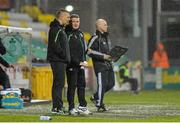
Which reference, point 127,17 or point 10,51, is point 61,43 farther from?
point 127,17

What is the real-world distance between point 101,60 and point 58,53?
210cm

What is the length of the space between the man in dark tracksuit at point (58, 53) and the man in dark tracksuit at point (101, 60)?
5.93 feet

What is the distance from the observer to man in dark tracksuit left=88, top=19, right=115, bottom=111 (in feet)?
51.3

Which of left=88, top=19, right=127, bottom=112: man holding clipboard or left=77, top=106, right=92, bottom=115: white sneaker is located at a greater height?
left=88, top=19, right=127, bottom=112: man holding clipboard

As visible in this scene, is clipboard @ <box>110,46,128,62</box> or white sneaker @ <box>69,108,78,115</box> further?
clipboard @ <box>110,46,128,62</box>

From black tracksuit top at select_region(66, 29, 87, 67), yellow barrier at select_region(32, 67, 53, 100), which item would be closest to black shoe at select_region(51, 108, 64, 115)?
black tracksuit top at select_region(66, 29, 87, 67)

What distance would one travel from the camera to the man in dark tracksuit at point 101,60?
51.3ft

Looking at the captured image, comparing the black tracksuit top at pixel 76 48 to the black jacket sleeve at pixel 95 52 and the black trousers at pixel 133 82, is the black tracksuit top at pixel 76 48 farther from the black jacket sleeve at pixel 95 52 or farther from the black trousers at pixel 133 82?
the black trousers at pixel 133 82

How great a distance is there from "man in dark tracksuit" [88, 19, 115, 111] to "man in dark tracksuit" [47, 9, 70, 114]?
1809mm

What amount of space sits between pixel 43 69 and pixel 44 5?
16.1 metres

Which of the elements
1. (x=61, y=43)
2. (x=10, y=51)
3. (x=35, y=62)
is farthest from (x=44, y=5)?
(x=61, y=43)

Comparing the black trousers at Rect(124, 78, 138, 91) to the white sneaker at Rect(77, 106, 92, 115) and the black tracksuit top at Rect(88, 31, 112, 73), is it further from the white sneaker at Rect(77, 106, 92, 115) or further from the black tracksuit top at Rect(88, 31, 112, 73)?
the white sneaker at Rect(77, 106, 92, 115)

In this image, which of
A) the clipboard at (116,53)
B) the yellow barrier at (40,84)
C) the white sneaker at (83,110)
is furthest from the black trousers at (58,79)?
the yellow barrier at (40,84)

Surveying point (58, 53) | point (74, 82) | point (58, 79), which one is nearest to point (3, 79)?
point (74, 82)
